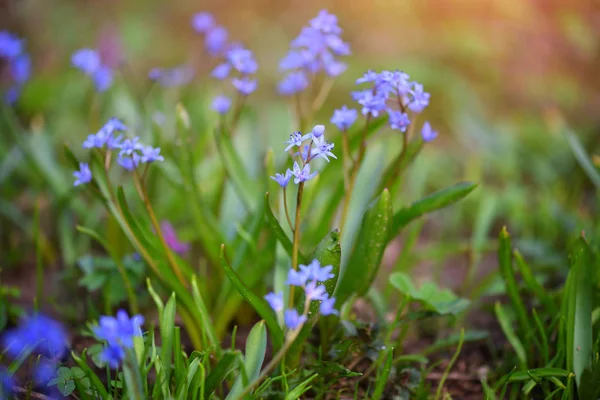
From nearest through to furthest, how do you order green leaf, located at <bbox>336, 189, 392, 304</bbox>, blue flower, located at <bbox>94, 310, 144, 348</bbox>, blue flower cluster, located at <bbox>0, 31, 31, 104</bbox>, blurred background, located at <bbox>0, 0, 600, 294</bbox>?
blue flower, located at <bbox>94, 310, 144, 348</bbox> → green leaf, located at <bbox>336, 189, 392, 304</bbox> → blue flower cluster, located at <bbox>0, 31, 31, 104</bbox> → blurred background, located at <bbox>0, 0, 600, 294</bbox>

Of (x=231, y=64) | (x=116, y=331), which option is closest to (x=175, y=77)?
(x=231, y=64)

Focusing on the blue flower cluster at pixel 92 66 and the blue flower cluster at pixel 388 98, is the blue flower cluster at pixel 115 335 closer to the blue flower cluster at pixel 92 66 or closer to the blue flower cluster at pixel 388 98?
the blue flower cluster at pixel 388 98

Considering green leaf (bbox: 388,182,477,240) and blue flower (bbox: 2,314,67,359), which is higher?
green leaf (bbox: 388,182,477,240)

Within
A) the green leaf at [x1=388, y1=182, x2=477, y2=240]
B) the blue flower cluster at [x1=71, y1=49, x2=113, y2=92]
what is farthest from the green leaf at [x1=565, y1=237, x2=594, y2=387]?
the blue flower cluster at [x1=71, y1=49, x2=113, y2=92]

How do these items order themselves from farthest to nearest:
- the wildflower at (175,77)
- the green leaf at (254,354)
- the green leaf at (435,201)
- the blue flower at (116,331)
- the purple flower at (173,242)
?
the wildflower at (175,77), the purple flower at (173,242), the green leaf at (435,201), the green leaf at (254,354), the blue flower at (116,331)

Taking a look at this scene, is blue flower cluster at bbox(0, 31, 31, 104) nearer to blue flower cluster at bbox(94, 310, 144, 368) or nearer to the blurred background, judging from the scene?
the blurred background

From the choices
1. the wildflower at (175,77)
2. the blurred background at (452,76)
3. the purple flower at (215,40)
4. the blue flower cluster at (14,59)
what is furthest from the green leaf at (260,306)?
the blue flower cluster at (14,59)

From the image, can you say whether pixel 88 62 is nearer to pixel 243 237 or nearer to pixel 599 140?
pixel 243 237
